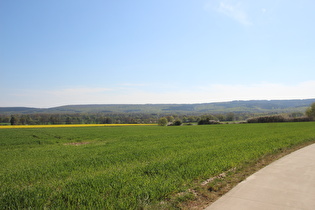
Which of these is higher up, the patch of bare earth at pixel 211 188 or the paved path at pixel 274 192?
the paved path at pixel 274 192

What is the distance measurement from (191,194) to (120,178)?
8.83 feet

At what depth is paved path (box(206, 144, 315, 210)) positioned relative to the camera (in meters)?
5.15

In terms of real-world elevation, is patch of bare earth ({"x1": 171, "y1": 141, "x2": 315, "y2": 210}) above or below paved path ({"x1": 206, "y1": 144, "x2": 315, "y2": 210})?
below

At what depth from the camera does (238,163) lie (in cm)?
980

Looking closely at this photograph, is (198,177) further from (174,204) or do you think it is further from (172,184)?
(174,204)

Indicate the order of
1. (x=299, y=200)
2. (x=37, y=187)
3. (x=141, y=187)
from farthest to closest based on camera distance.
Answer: (x=37, y=187) → (x=141, y=187) → (x=299, y=200)

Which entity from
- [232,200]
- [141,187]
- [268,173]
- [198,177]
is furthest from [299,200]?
[141,187]

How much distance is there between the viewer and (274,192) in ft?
19.7

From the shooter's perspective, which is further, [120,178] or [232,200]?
[120,178]


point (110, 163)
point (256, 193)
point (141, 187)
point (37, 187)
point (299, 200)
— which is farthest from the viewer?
point (110, 163)

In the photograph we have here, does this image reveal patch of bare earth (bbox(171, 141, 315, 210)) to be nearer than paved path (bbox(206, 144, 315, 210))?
No

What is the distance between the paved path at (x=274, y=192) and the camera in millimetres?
5152

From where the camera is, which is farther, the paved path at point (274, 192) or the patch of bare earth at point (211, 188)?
the patch of bare earth at point (211, 188)

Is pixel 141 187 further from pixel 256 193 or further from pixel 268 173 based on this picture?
pixel 268 173
